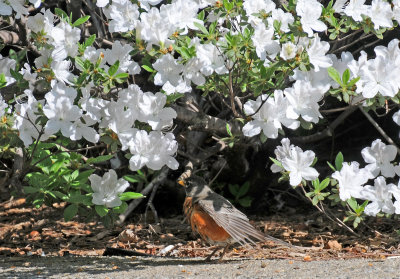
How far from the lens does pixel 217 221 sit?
468cm

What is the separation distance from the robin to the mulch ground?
14.5 inches

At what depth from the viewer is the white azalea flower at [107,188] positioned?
14.0ft

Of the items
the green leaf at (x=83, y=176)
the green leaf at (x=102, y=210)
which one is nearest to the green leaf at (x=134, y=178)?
the green leaf at (x=83, y=176)

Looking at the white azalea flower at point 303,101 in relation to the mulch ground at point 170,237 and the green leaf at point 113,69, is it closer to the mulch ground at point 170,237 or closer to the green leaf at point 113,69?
the green leaf at point 113,69

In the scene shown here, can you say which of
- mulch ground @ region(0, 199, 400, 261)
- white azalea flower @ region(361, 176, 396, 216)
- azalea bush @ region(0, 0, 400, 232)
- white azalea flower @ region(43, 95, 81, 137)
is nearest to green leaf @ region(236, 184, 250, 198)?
mulch ground @ region(0, 199, 400, 261)

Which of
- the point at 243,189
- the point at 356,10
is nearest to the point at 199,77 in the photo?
the point at 356,10

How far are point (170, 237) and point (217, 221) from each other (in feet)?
4.92

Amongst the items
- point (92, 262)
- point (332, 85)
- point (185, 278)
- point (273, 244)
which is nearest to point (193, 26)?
point (332, 85)

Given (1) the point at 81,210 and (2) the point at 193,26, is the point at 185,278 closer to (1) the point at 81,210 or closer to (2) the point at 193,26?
(1) the point at 81,210

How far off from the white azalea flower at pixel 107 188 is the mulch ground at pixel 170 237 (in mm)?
A: 1193

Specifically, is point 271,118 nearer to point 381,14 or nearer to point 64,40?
point 381,14

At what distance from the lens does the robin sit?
4.68 metres

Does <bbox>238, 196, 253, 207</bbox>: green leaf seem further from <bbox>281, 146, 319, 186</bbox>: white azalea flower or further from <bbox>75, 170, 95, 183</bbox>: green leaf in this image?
<bbox>281, 146, 319, 186</bbox>: white azalea flower

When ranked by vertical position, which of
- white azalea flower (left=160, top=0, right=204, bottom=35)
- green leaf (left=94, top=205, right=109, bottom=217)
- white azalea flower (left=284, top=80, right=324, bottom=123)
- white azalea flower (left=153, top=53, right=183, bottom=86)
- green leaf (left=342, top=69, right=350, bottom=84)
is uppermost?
white azalea flower (left=160, top=0, right=204, bottom=35)
